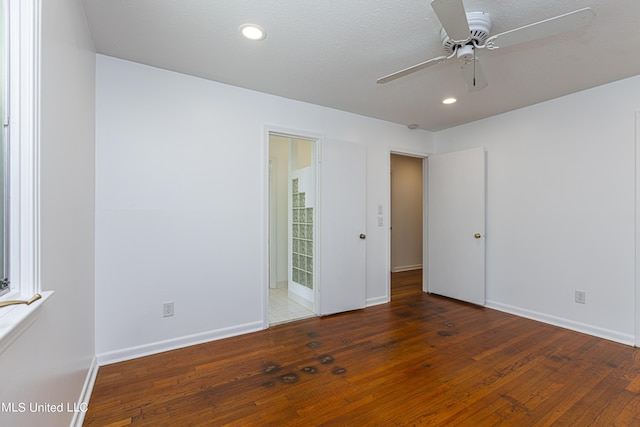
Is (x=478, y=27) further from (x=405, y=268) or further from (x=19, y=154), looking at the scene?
(x=405, y=268)

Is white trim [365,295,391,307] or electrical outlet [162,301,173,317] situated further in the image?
white trim [365,295,391,307]

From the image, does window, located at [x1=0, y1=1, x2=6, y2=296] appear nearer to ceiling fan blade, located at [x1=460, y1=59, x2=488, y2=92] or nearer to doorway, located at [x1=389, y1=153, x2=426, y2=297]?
ceiling fan blade, located at [x1=460, y1=59, x2=488, y2=92]

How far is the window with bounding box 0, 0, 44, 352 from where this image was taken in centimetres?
103

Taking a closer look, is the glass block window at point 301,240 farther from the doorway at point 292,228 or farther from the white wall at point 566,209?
the white wall at point 566,209

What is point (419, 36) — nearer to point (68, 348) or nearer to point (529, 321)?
point (68, 348)

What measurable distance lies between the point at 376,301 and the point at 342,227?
116cm

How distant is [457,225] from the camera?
13.5ft

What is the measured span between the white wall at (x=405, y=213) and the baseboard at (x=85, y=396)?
5143 millimetres

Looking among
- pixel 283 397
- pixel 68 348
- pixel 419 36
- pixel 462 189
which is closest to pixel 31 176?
pixel 68 348

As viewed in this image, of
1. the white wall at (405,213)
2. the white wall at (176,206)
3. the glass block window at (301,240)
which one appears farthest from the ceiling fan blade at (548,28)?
the white wall at (405,213)

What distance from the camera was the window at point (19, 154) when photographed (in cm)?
103

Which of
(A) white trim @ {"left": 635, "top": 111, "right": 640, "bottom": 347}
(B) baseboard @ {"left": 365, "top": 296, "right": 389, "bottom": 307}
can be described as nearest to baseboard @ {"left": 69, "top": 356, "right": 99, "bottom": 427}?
(B) baseboard @ {"left": 365, "top": 296, "right": 389, "bottom": 307}

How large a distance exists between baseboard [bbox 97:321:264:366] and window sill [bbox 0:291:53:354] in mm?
1641

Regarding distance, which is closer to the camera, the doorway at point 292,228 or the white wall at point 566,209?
the white wall at point 566,209
